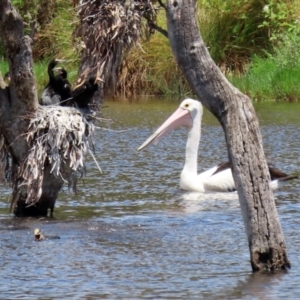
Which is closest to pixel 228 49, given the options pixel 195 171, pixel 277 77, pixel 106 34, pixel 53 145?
pixel 277 77

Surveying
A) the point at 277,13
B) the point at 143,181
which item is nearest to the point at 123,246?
the point at 143,181

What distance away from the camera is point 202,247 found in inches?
320

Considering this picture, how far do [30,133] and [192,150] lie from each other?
3541 mm

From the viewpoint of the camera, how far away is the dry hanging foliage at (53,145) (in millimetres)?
8812

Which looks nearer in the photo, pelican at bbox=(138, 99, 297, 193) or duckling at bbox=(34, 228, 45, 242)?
duckling at bbox=(34, 228, 45, 242)

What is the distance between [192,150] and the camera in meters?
12.0

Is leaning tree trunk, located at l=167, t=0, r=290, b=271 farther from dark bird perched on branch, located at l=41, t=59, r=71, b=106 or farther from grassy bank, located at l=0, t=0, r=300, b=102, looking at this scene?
grassy bank, located at l=0, t=0, r=300, b=102

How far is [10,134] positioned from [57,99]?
0.70 meters

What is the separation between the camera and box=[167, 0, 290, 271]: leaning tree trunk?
20.9 ft

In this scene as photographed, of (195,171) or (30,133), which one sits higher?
(30,133)

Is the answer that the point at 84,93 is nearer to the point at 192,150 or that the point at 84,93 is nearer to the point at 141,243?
the point at 141,243

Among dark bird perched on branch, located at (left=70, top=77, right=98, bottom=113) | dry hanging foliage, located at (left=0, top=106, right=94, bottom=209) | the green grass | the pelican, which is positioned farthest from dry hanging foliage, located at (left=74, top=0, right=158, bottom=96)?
the green grass

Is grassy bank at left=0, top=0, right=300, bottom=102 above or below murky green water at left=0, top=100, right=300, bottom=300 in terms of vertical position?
above

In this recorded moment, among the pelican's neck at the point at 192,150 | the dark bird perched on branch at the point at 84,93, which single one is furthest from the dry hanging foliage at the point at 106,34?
the pelican's neck at the point at 192,150
